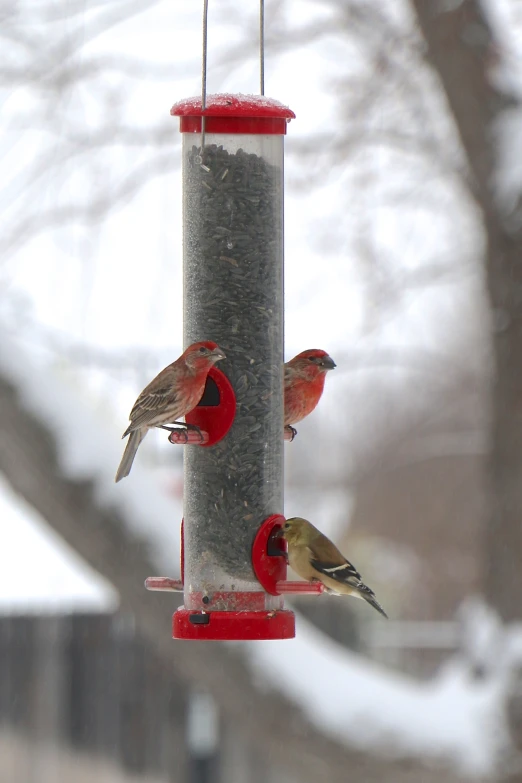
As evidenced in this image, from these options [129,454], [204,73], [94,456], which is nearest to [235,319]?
[129,454]

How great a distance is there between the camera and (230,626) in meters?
Result: 4.87

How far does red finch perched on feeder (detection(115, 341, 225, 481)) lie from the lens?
16.3 ft

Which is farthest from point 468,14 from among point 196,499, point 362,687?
point 196,499

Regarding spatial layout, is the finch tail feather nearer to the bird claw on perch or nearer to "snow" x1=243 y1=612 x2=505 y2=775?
the bird claw on perch

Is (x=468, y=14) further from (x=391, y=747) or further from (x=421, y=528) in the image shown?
(x=421, y=528)

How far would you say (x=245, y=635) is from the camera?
4.86 m

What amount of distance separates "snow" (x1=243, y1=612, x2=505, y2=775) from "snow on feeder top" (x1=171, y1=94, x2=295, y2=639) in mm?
3439

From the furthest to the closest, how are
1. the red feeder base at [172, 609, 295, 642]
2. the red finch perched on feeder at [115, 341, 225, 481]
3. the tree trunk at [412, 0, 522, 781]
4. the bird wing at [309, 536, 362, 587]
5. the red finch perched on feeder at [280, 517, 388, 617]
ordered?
the tree trunk at [412, 0, 522, 781], the bird wing at [309, 536, 362, 587], the red finch perched on feeder at [280, 517, 388, 617], the red finch perched on feeder at [115, 341, 225, 481], the red feeder base at [172, 609, 295, 642]

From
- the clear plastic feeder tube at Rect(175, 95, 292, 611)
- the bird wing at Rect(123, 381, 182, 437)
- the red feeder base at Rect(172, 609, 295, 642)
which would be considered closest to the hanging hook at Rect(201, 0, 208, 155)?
the clear plastic feeder tube at Rect(175, 95, 292, 611)

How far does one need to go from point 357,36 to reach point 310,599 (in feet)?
19.9

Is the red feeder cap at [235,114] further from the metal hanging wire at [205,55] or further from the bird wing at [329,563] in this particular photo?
the bird wing at [329,563]

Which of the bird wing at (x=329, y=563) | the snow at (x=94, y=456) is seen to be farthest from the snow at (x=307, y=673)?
the bird wing at (x=329, y=563)

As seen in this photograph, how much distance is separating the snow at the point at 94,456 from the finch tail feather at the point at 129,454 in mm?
2988

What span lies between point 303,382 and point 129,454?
2.60 ft
